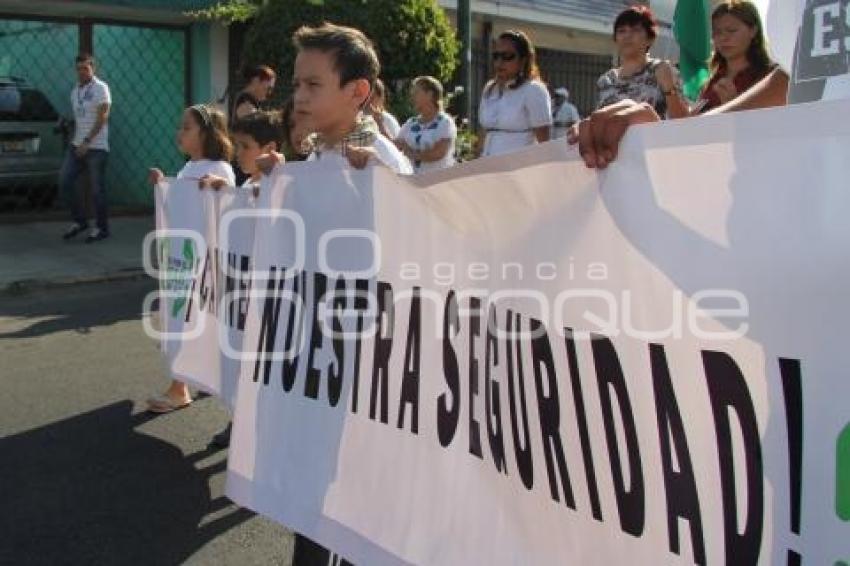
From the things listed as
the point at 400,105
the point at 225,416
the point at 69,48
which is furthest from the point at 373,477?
the point at 69,48

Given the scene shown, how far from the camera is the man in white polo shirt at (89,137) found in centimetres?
1014

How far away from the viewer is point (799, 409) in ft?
4.70

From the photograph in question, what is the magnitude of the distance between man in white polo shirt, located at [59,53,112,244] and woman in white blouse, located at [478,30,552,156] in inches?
218

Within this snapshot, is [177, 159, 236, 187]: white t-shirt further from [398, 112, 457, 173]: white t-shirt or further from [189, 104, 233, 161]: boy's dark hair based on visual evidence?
[398, 112, 457, 173]: white t-shirt

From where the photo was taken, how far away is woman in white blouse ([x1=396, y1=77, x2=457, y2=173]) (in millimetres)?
6996

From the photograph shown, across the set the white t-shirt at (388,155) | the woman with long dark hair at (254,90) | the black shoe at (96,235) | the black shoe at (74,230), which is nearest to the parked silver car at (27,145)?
the black shoe at (74,230)

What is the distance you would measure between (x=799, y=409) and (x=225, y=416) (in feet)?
12.5

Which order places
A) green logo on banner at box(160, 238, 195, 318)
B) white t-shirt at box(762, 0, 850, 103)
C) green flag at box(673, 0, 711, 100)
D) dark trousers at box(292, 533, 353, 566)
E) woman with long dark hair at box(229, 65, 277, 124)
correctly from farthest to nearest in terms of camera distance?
woman with long dark hair at box(229, 65, 277, 124)
green logo on banner at box(160, 238, 195, 318)
green flag at box(673, 0, 711, 100)
dark trousers at box(292, 533, 353, 566)
white t-shirt at box(762, 0, 850, 103)

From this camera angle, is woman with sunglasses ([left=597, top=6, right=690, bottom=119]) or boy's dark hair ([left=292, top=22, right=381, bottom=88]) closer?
boy's dark hair ([left=292, top=22, right=381, bottom=88])

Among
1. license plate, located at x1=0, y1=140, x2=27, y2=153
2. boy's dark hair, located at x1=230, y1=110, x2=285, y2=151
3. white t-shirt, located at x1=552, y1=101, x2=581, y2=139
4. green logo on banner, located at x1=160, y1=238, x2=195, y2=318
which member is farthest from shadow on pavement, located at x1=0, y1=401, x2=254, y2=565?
white t-shirt, located at x1=552, y1=101, x2=581, y2=139

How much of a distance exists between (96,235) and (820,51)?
9693 mm

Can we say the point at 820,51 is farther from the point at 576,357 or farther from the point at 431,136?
the point at 431,136

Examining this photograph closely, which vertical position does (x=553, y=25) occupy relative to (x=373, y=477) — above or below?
above

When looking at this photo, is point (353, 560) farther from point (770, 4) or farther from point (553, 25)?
point (553, 25)
